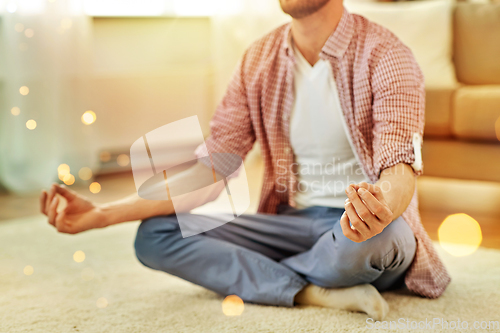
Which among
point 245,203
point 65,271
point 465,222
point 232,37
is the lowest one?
point 465,222

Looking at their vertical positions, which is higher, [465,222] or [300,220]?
[300,220]

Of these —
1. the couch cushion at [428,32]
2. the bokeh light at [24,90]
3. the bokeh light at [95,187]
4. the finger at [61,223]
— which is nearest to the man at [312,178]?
the finger at [61,223]

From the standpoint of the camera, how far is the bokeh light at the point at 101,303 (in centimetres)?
94

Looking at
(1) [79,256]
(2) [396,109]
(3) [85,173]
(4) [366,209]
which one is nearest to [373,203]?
(4) [366,209]

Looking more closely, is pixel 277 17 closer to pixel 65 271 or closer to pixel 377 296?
pixel 65 271

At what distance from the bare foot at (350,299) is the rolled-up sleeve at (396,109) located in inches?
8.1

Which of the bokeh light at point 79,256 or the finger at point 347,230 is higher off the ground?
the finger at point 347,230

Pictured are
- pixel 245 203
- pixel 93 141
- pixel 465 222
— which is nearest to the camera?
pixel 245 203

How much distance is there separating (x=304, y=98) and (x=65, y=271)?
673 millimetres

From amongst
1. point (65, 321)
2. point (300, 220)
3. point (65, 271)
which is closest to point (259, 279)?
point (300, 220)

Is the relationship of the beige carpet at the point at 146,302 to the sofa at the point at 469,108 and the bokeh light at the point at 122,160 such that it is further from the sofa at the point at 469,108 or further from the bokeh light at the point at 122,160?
the bokeh light at the point at 122,160

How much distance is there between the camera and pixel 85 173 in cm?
219

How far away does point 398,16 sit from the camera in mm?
1676

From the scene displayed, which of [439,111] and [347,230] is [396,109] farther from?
[439,111]
